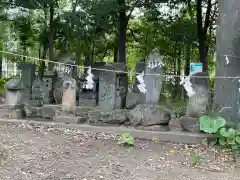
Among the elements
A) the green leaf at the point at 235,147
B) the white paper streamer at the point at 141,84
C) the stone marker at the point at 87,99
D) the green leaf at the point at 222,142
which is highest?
the white paper streamer at the point at 141,84

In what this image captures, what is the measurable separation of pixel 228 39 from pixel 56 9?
12296 millimetres

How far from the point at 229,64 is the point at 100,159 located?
2.84 meters

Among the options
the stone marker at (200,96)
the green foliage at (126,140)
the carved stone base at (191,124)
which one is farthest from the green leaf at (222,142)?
the green foliage at (126,140)

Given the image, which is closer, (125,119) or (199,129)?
(199,129)

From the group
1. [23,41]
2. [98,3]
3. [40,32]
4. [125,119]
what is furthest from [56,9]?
[125,119]

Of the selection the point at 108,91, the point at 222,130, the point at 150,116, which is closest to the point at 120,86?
the point at 108,91

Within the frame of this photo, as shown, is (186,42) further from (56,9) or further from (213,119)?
(213,119)

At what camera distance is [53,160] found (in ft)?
15.8

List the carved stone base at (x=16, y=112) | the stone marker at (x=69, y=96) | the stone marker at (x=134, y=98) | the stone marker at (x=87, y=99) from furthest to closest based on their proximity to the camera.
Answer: the stone marker at (x=87, y=99) → the stone marker at (x=69, y=96) → the carved stone base at (x=16, y=112) → the stone marker at (x=134, y=98)

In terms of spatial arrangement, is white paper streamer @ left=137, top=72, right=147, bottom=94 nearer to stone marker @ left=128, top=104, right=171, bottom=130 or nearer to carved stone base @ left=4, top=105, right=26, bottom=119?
stone marker @ left=128, top=104, right=171, bottom=130

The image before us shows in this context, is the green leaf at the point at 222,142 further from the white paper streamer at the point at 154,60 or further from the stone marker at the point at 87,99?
the stone marker at the point at 87,99

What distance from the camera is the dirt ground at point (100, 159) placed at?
14.5 feet

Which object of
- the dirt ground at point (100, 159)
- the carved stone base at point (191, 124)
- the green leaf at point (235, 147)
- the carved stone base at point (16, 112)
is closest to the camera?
the dirt ground at point (100, 159)

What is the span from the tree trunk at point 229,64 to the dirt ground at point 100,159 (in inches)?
34.0
